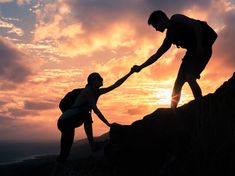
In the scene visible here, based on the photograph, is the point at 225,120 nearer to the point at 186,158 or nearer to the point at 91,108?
the point at 186,158

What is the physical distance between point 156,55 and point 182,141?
8.40 ft

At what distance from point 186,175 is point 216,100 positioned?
2342 mm

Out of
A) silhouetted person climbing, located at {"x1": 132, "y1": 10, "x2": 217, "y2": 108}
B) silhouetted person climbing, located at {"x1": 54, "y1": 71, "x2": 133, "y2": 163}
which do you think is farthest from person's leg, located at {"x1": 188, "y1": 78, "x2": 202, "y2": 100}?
silhouetted person climbing, located at {"x1": 54, "y1": 71, "x2": 133, "y2": 163}

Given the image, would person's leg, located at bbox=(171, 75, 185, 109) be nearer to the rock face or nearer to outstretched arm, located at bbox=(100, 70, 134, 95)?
the rock face

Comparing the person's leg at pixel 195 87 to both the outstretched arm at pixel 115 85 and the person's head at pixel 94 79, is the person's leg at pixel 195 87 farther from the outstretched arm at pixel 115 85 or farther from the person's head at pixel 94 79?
the person's head at pixel 94 79

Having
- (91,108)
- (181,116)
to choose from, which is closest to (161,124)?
(181,116)

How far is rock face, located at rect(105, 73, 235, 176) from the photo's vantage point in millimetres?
9516

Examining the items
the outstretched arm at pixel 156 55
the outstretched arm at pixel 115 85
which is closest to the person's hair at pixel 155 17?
the outstretched arm at pixel 156 55

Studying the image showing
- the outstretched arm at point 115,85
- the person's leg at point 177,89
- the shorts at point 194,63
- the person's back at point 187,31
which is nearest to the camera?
the person's back at point 187,31

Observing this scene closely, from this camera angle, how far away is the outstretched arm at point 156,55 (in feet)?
35.3

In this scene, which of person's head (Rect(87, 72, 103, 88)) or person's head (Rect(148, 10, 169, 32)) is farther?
person's head (Rect(87, 72, 103, 88))

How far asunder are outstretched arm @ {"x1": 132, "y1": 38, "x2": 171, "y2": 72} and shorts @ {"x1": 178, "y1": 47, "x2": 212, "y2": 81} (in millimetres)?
686

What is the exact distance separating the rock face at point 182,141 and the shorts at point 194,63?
30.1 inches

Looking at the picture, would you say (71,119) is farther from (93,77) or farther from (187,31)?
(187,31)
